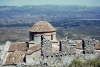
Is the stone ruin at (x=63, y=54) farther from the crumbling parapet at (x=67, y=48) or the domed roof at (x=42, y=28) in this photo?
the domed roof at (x=42, y=28)

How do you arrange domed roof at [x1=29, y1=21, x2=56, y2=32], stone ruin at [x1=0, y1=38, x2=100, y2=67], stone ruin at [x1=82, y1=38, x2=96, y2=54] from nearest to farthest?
stone ruin at [x1=0, y1=38, x2=100, y2=67]
stone ruin at [x1=82, y1=38, x2=96, y2=54]
domed roof at [x1=29, y1=21, x2=56, y2=32]

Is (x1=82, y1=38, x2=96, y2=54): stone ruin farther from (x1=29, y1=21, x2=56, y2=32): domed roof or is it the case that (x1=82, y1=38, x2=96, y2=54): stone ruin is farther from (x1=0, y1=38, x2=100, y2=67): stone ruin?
(x1=29, y1=21, x2=56, y2=32): domed roof

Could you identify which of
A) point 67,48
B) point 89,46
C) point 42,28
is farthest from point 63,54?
point 42,28

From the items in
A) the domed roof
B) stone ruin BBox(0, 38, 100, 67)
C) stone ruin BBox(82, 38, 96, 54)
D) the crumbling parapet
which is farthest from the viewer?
the domed roof

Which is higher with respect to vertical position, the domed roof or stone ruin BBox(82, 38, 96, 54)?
the domed roof

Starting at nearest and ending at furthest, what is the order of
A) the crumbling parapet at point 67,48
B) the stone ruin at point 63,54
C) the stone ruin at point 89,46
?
the stone ruin at point 63,54 → the crumbling parapet at point 67,48 → the stone ruin at point 89,46

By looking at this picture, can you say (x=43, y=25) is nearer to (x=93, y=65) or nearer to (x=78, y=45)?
(x=78, y=45)

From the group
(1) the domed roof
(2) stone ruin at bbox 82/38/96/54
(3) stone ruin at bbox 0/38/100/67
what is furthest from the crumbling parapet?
(1) the domed roof

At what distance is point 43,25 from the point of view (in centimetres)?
3659

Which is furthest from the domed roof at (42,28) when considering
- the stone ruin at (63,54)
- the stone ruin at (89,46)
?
the stone ruin at (89,46)

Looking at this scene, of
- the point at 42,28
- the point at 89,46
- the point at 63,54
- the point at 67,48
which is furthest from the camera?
the point at 42,28

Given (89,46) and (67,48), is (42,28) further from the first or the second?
(67,48)

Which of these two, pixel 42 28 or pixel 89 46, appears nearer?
pixel 89 46

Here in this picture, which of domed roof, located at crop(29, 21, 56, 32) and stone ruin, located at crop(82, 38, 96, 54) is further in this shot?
domed roof, located at crop(29, 21, 56, 32)
